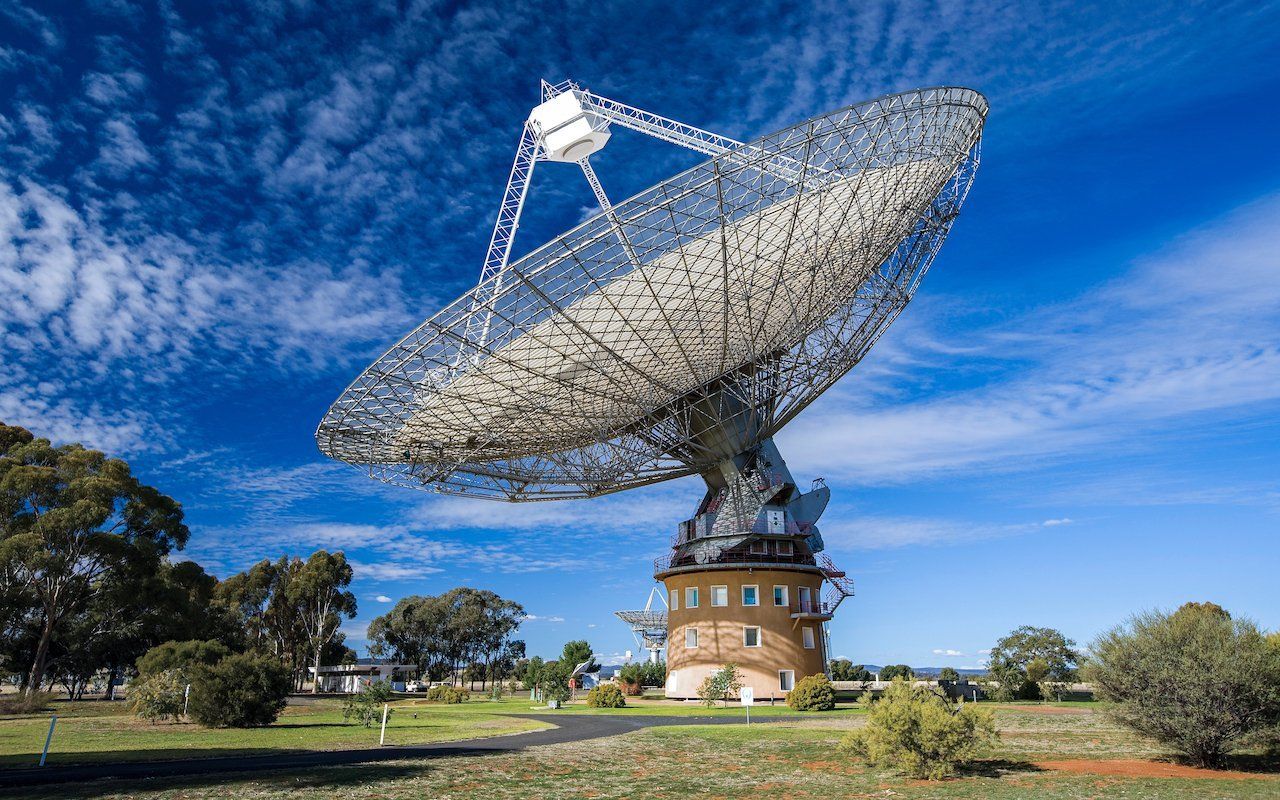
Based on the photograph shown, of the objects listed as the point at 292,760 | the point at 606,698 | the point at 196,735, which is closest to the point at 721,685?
the point at 606,698

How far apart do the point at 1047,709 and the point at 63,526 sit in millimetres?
54060

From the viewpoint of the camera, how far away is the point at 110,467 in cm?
5028

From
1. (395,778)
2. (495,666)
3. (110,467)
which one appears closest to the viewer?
(395,778)

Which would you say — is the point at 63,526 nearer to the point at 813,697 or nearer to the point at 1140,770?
the point at 813,697

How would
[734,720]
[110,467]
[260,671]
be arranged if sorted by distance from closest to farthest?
1. [260,671]
2. [734,720]
3. [110,467]

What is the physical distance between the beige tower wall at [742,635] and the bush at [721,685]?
0.51 m

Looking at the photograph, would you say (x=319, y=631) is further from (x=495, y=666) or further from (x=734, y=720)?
(x=734, y=720)

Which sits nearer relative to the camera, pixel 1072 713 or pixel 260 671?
pixel 260 671

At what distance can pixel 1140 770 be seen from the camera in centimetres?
1658

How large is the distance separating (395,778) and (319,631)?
229 ft

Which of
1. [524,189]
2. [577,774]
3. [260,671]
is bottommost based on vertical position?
[577,774]

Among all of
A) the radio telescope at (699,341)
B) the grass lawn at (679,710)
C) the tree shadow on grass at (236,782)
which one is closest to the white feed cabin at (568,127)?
the radio telescope at (699,341)

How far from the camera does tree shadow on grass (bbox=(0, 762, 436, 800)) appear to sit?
44.4 feet

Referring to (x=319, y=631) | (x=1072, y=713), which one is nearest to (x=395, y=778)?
(x=1072, y=713)
